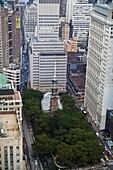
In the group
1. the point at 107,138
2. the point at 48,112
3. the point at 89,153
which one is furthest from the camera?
the point at 48,112

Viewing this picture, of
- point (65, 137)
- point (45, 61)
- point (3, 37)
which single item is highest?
point (3, 37)

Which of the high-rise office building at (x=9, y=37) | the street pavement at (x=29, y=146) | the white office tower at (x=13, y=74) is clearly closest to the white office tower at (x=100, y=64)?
the street pavement at (x=29, y=146)

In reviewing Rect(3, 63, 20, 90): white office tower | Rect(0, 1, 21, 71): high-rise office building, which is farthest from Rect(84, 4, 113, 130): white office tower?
Rect(0, 1, 21, 71): high-rise office building

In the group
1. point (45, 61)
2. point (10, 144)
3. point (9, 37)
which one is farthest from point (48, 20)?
point (10, 144)

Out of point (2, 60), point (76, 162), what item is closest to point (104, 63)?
point (76, 162)

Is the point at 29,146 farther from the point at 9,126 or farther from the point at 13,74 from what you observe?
the point at 13,74

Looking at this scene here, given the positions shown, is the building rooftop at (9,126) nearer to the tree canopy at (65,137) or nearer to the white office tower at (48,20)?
the tree canopy at (65,137)

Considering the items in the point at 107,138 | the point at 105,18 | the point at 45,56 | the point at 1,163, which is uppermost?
the point at 105,18

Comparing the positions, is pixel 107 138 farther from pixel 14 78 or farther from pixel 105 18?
pixel 14 78
